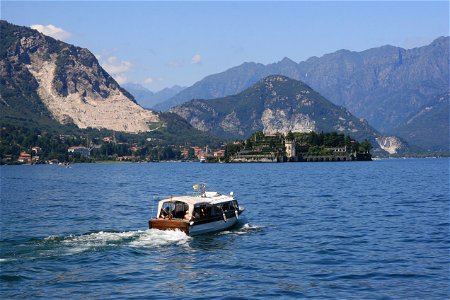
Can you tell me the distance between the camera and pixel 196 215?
57.5 meters

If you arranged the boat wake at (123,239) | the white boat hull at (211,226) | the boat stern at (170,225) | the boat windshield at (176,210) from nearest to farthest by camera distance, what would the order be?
the boat wake at (123,239)
the boat stern at (170,225)
the white boat hull at (211,226)
the boat windshield at (176,210)

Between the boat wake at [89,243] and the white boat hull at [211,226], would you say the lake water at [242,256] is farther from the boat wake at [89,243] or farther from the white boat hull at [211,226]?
the white boat hull at [211,226]

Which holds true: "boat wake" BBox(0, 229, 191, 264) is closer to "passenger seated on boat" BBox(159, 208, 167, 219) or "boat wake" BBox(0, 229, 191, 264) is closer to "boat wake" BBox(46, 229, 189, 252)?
"boat wake" BBox(46, 229, 189, 252)

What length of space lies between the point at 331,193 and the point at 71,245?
6365 cm

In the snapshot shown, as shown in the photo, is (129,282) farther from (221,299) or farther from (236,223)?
(236,223)

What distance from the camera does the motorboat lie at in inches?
2195

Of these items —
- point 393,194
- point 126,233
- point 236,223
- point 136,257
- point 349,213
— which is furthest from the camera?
point 393,194

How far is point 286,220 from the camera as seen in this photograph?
67.9 metres

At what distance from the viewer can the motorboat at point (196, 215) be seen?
5575 centimetres

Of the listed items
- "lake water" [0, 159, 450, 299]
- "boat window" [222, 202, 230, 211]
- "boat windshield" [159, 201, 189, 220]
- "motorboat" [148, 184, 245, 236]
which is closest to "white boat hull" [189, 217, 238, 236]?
"motorboat" [148, 184, 245, 236]

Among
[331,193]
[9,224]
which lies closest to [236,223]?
[9,224]

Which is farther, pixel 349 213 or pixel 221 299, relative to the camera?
pixel 349 213

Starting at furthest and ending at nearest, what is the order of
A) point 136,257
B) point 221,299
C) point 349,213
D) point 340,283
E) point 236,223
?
1. point 349,213
2. point 236,223
3. point 136,257
4. point 340,283
5. point 221,299

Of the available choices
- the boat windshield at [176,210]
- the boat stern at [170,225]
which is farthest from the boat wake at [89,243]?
the boat windshield at [176,210]
